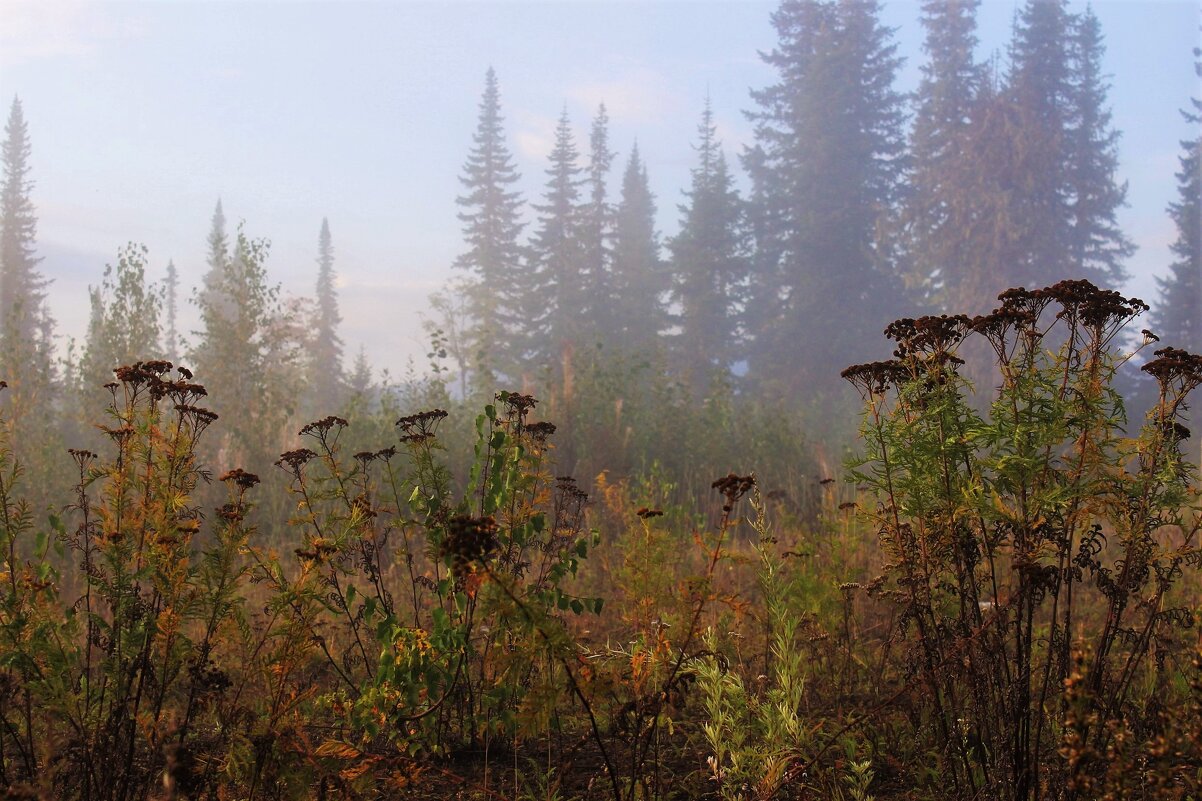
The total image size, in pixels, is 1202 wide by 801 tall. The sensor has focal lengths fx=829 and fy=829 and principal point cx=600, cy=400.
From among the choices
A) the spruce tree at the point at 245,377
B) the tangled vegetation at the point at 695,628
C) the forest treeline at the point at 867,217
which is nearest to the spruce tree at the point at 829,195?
the forest treeline at the point at 867,217

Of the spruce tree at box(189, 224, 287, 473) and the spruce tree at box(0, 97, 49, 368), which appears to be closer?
the spruce tree at box(189, 224, 287, 473)

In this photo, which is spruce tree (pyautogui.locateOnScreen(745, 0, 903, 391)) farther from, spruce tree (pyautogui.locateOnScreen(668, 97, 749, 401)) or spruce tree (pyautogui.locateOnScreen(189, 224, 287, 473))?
spruce tree (pyautogui.locateOnScreen(189, 224, 287, 473))

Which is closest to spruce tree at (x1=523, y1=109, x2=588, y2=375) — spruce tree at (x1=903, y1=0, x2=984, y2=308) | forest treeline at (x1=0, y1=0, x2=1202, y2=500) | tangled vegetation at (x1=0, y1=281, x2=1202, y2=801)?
forest treeline at (x1=0, y1=0, x2=1202, y2=500)

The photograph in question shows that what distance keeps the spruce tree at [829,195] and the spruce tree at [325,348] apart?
702 inches

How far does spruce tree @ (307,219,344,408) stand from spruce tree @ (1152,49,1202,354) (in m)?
32.6

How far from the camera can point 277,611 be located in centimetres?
254

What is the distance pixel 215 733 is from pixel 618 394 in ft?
31.9

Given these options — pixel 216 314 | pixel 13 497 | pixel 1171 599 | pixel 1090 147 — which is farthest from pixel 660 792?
pixel 1090 147

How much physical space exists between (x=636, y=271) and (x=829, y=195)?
11.3 meters

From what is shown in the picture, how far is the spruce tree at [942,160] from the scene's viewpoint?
3238 cm

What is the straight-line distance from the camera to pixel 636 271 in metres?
41.7

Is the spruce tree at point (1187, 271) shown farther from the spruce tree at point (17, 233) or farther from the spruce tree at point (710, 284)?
the spruce tree at point (17, 233)

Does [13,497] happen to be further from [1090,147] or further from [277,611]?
[1090,147]

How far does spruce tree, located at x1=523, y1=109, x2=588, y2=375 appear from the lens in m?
38.3
